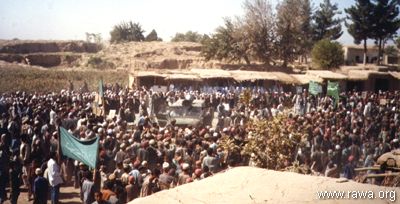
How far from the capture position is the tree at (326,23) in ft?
178

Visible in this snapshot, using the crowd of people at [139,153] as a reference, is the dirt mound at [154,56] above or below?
above

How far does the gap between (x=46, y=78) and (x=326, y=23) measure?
36.0 metres

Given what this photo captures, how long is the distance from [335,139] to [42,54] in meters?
45.1

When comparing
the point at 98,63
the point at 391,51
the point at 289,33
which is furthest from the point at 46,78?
the point at 391,51

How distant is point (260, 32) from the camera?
40969 mm

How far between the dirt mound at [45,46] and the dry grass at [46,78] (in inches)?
388

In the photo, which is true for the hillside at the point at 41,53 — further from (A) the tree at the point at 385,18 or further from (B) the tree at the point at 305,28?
(A) the tree at the point at 385,18

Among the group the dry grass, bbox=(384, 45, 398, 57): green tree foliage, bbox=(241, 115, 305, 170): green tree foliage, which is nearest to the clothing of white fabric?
bbox=(241, 115, 305, 170): green tree foliage

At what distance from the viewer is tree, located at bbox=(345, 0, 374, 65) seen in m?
42.1

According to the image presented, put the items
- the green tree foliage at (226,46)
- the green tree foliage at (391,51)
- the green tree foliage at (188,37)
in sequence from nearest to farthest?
the green tree foliage at (226,46)
the green tree foliage at (391,51)
the green tree foliage at (188,37)

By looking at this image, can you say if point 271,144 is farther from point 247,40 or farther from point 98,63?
point 98,63

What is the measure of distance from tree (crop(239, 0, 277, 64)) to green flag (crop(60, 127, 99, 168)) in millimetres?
31873

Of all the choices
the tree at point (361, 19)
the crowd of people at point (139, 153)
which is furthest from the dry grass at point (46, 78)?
the tree at point (361, 19)

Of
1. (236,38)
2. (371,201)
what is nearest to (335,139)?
(371,201)
